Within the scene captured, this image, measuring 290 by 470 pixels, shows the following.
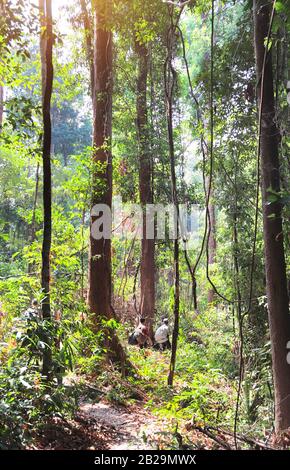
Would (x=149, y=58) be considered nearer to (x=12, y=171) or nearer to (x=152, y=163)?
(x=152, y=163)

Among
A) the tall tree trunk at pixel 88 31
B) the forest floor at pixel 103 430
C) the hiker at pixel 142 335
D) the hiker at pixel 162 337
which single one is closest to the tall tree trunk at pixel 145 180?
the hiker at pixel 142 335

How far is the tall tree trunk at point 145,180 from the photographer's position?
35.2 ft

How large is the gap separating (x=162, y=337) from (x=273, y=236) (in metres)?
6.37

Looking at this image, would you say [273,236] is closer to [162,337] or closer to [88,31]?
[88,31]

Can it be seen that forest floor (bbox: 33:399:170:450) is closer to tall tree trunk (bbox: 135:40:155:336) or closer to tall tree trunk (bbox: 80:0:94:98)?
tall tree trunk (bbox: 135:40:155:336)

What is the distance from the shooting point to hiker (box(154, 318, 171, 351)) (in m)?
10.2

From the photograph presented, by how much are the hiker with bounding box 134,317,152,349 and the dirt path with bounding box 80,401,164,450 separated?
4.44 meters

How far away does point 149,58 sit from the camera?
33.6 ft

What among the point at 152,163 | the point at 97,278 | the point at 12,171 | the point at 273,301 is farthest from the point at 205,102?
the point at 12,171

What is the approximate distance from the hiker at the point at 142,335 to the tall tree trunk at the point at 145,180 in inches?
14.2

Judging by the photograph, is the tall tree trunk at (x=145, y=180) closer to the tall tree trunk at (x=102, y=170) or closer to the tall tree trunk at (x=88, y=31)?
the tall tree trunk at (x=88, y=31)

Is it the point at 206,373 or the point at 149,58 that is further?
the point at 149,58

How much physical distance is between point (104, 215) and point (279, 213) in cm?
337

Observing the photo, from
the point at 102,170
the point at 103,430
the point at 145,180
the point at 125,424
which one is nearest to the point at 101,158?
the point at 102,170
